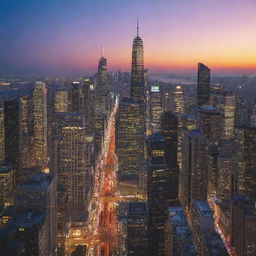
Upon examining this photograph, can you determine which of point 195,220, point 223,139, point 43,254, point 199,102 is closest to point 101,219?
point 195,220

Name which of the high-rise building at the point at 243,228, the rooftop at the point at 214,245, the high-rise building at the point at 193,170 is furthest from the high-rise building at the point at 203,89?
the rooftop at the point at 214,245

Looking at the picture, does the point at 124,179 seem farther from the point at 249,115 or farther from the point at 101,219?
the point at 249,115

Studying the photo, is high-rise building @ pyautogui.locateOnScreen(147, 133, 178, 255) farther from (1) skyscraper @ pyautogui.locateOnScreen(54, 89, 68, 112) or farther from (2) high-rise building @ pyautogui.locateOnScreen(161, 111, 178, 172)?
(1) skyscraper @ pyautogui.locateOnScreen(54, 89, 68, 112)

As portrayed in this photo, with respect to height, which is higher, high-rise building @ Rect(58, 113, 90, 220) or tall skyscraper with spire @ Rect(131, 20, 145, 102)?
tall skyscraper with spire @ Rect(131, 20, 145, 102)

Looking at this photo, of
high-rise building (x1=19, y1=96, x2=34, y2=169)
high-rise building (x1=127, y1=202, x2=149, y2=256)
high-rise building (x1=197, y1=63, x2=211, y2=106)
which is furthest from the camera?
high-rise building (x1=197, y1=63, x2=211, y2=106)

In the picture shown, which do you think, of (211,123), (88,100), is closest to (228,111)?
(211,123)

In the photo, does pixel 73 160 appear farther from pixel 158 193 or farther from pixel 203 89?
pixel 203 89

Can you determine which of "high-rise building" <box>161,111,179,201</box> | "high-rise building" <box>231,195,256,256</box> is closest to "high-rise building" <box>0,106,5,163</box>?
"high-rise building" <box>161,111,179,201</box>

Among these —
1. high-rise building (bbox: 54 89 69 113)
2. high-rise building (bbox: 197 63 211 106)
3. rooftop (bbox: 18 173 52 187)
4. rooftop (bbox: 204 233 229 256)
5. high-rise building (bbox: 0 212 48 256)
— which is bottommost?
rooftop (bbox: 204 233 229 256)
